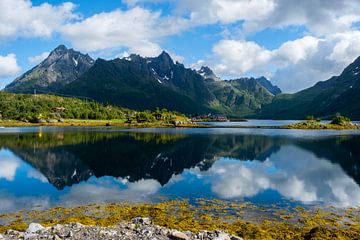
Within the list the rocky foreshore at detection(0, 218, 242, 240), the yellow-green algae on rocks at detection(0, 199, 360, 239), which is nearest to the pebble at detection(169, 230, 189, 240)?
the rocky foreshore at detection(0, 218, 242, 240)

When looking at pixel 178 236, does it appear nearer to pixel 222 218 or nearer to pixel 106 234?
pixel 106 234

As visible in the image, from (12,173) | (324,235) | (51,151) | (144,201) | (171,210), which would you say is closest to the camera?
(324,235)

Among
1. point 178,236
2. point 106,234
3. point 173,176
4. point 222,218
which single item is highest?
point 106,234

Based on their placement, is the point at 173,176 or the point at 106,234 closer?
the point at 106,234

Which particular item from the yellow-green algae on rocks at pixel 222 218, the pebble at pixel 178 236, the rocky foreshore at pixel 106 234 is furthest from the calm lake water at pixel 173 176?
the pebble at pixel 178 236

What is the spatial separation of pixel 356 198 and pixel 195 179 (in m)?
27.1

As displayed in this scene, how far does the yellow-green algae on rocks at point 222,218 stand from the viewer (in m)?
31.8

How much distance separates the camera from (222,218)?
3647 centimetres

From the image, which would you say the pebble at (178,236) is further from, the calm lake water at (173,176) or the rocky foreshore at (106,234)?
the calm lake water at (173,176)

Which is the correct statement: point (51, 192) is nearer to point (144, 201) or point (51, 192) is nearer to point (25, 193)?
point (25, 193)

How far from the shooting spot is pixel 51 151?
322 feet

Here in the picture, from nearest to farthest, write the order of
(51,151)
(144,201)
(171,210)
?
(171,210), (144,201), (51,151)

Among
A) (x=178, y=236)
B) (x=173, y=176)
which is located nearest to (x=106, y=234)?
(x=178, y=236)

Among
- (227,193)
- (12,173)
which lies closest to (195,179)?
(227,193)
